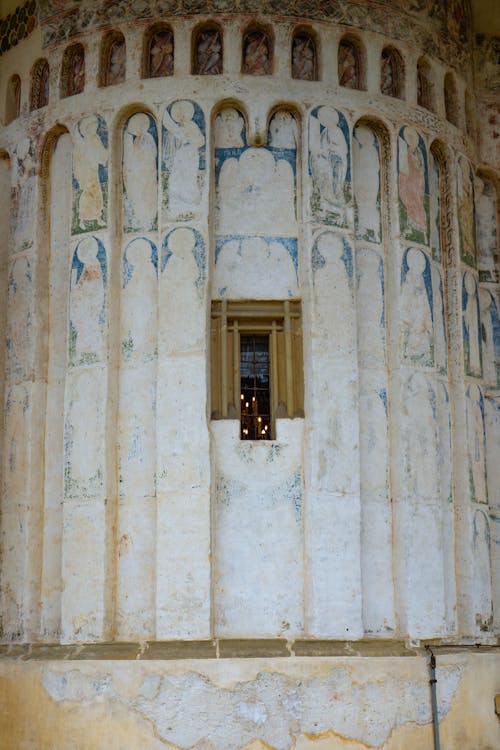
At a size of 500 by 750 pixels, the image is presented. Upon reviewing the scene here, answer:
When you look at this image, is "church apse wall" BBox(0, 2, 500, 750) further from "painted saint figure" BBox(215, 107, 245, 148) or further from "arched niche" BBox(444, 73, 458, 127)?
"arched niche" BBox(444, 73, 458, 127)

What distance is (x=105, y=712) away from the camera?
12.9 meters

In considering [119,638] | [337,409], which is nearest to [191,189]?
[337,409]

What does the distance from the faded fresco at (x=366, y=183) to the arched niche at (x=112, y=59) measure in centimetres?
287

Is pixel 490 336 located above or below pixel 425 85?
below

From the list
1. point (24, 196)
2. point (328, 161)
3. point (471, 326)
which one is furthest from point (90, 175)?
point (471, 326)

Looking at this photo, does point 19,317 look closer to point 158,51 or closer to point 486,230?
point 158,51

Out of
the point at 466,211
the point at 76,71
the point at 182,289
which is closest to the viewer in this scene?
the point at 182,289

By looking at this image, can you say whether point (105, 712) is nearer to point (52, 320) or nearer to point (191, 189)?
point (52, 320)

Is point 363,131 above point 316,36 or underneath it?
underneath

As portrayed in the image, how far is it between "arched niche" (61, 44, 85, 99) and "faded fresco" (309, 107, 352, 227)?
2873 mm

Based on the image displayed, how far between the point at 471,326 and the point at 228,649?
5.15 m

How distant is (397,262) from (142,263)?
296 centimetres

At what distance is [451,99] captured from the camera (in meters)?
15.7

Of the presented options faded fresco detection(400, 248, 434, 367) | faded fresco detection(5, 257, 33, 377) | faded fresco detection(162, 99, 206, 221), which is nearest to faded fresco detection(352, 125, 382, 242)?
faded fresco detection(400, 248, 434, 367)
